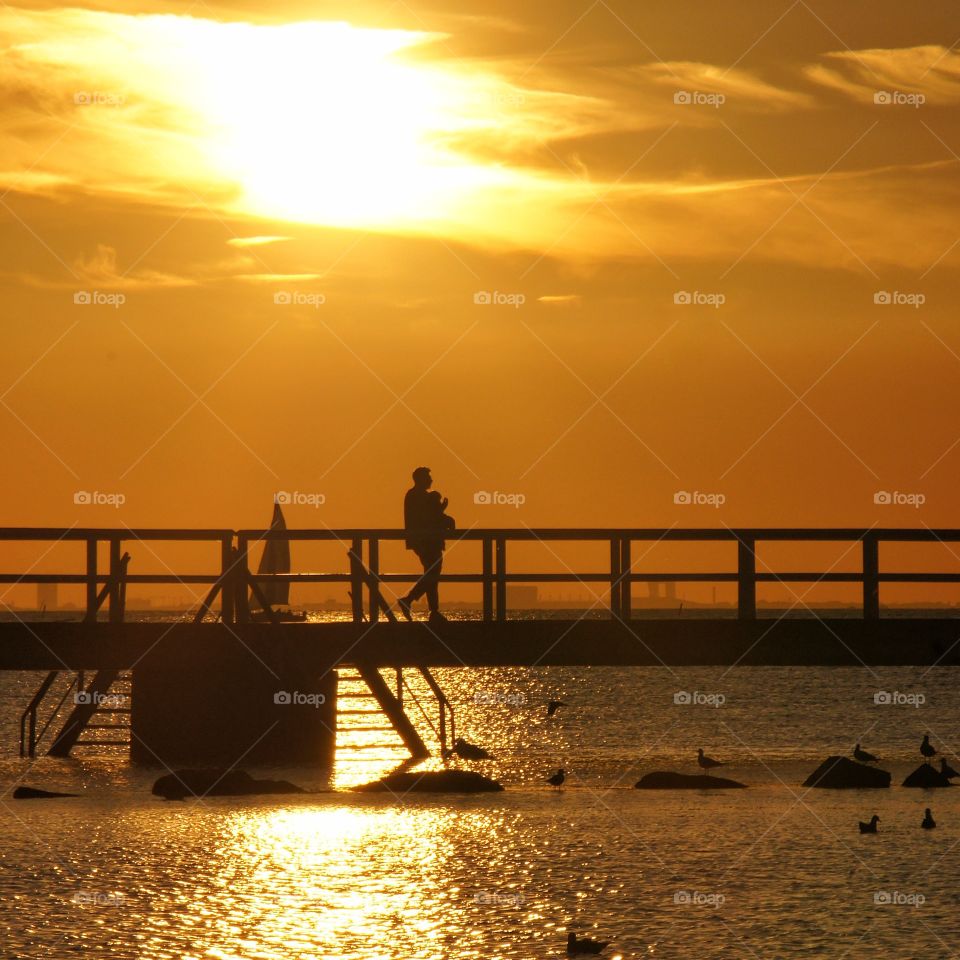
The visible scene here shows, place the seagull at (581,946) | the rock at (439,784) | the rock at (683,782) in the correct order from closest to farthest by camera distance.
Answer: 1. the seagull at (581,946)
2. the rock at (439,784)
3. the rock at (683,782)

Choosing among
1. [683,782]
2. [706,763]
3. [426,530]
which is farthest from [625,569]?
[706,763]

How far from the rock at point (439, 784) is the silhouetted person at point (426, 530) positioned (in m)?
7.91

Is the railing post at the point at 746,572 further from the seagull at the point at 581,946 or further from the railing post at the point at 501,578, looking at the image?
the seagull at the point at 581,946

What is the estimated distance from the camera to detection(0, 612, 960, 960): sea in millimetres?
14945

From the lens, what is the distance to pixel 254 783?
A: 86.9ft

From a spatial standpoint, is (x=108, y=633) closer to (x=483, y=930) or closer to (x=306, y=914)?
(x=306, y=914)

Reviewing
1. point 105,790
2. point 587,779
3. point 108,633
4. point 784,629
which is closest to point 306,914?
→ point 108,633

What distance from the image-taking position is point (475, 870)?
18.8 meters

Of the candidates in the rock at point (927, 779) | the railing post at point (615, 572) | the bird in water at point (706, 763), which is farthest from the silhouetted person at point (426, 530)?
the bird in water at point (706, 763)

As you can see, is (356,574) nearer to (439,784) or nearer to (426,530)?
(426,530)

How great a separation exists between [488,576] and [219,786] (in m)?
8.15

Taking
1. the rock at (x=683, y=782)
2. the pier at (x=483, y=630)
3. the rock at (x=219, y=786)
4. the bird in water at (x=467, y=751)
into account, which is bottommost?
the bird in water at (x=467, y=751)

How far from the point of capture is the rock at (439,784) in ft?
91.7

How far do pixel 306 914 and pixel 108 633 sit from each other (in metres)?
6.52
